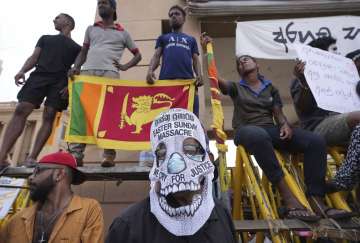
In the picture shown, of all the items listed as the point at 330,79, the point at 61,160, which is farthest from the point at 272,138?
the point at 61,160

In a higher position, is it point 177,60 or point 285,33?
point 285,33

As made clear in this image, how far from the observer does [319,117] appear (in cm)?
367

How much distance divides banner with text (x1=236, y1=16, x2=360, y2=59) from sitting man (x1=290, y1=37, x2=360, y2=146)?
71.8 inches

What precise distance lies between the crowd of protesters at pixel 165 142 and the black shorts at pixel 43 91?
1 centimetres

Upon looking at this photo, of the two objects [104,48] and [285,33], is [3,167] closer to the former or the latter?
[104,48]

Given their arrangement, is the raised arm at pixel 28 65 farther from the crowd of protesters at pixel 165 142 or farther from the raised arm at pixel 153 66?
the raised arm at pixel 153 66

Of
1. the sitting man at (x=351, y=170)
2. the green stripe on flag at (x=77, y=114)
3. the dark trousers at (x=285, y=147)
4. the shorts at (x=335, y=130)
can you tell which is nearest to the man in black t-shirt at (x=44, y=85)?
the green stripe on flag at (x=77, y=114)

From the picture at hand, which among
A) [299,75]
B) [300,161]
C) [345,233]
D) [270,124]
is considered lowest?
[345,233]

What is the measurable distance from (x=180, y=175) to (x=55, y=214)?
4.91ft

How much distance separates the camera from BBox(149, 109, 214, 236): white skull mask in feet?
5.71

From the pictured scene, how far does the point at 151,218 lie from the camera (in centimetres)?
176

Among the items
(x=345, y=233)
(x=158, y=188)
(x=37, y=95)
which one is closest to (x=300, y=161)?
(x=345, y=233)

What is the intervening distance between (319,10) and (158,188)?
5.37 metres

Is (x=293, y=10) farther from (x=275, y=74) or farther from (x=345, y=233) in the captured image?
(x=345, y=233)
